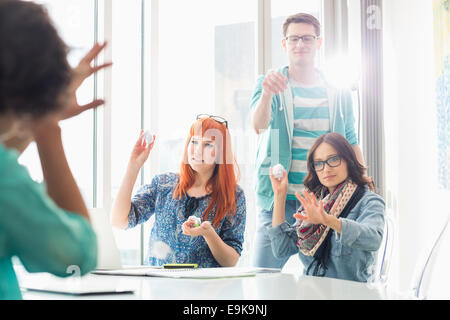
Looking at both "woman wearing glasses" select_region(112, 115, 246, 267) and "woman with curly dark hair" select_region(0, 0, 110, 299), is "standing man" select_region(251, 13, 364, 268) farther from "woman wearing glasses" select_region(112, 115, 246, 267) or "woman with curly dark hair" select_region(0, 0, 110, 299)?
"woman with curly dark hair" select_region(0, 0, 110, 299)

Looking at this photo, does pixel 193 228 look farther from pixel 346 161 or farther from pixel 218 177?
pixel 346 161

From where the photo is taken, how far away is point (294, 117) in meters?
1.98

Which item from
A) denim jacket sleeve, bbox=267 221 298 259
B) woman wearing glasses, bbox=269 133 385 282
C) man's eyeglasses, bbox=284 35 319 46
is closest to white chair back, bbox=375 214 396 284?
woman wearing glasses, bbox=269 133 385 282

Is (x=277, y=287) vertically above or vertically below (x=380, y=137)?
below

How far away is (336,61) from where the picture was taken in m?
3.12

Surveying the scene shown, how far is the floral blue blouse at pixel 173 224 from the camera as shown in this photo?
161 centimetres

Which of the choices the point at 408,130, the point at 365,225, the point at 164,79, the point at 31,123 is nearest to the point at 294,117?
the point at 365,225

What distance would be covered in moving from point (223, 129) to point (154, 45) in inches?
47.6

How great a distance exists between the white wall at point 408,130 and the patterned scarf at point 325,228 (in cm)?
139

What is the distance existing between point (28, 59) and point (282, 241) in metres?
1.29

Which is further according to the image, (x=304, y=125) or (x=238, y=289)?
(x=304, y=125)

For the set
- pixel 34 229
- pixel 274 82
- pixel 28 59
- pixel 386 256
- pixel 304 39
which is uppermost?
pixel 304 39
